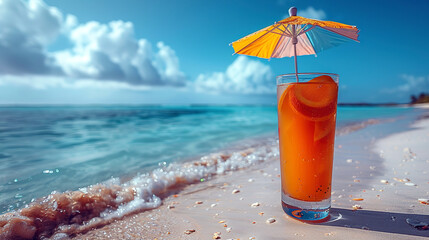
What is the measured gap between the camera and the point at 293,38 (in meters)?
1.98

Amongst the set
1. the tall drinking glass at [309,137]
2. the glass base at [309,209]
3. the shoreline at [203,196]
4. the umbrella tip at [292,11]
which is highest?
the umbrella tip at [292,11]

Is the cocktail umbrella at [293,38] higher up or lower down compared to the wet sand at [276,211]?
higher up

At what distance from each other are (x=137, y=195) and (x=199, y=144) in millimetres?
4521

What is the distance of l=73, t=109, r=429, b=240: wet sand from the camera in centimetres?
181

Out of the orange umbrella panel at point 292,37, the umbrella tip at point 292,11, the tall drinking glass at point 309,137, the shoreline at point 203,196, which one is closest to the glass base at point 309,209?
the tall drinking glass at point 309,137

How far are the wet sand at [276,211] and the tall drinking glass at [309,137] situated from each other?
0.18 m

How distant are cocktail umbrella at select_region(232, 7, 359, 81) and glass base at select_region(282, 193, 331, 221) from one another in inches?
42.7

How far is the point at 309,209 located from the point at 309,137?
60cm

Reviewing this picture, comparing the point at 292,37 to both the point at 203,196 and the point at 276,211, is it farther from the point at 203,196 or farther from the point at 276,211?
the point at 203,196

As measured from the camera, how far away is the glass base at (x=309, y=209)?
1.88 metres

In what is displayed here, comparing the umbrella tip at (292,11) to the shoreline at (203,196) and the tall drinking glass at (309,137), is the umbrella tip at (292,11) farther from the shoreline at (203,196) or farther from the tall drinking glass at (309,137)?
the shoreline at (203,196)

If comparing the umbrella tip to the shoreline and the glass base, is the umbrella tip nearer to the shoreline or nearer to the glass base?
the glass base

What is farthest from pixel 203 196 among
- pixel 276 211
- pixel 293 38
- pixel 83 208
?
pixel 293 38

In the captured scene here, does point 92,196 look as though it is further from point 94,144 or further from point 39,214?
point 94,144
